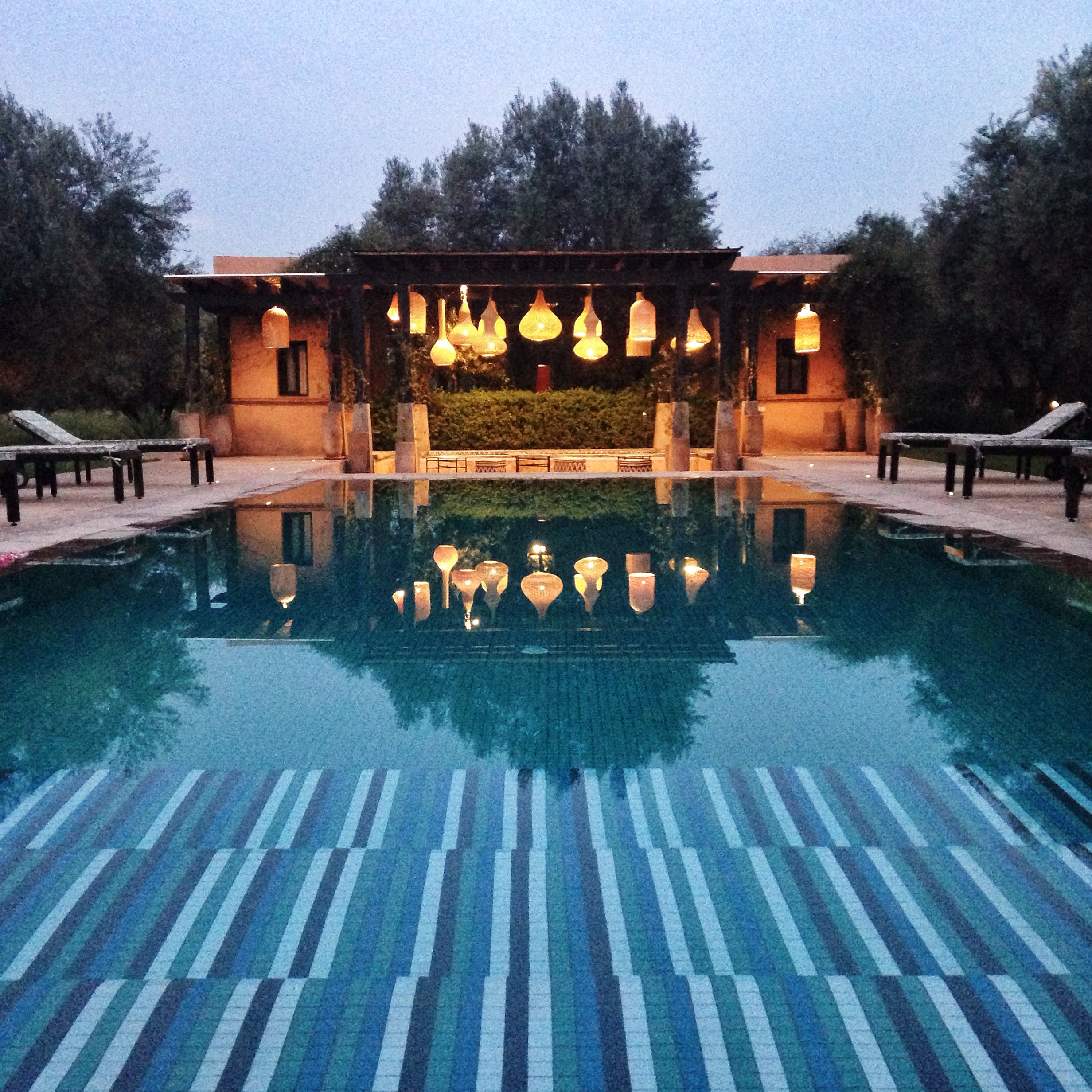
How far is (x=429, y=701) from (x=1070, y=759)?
248 centimetres

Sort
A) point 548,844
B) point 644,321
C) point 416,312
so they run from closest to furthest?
point 548,844, point 644,321, point 416,312

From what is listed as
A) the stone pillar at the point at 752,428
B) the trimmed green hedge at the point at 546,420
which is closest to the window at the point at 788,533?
the stone pillar at the point at 752,428

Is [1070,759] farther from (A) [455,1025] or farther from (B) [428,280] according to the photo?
(B) [428,280]

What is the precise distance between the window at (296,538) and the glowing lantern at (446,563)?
101 cm

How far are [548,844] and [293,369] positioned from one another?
19.5m

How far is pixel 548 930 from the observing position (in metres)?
2.66

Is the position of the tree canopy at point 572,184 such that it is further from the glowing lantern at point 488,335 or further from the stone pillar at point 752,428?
the glowing lantern at point 488,335

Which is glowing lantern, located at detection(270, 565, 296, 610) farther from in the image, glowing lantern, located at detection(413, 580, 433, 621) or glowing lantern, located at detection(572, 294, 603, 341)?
glowing lantern, located at detection(572, 294, 603, 341)

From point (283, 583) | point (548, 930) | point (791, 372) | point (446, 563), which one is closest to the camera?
point (548, 930)

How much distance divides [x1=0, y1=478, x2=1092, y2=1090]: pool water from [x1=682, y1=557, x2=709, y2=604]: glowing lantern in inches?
12.1

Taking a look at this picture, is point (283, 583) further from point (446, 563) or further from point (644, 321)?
point (644, 321)

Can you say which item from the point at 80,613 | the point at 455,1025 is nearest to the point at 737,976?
the point at 455,1025

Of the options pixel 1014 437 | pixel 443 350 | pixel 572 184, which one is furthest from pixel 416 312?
pixel 572 184

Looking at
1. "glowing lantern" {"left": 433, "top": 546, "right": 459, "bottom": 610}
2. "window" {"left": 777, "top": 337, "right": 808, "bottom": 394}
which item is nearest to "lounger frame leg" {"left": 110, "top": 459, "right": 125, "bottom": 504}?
"glowing lantern" {"left": 433, "top": 546, "right": 459, "bottom": 610}
